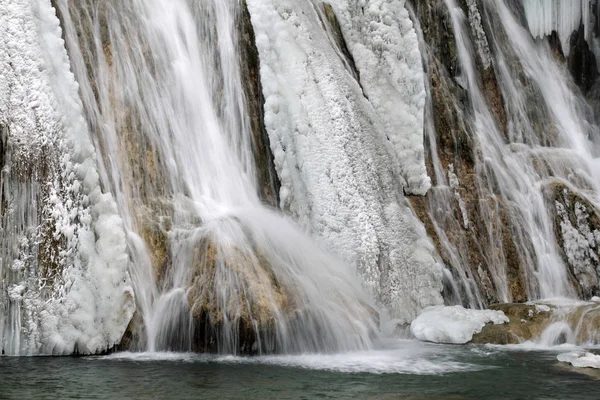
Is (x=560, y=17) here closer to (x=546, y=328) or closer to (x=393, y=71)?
(x=393, y=71)

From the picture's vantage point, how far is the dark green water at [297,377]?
678 centimetres

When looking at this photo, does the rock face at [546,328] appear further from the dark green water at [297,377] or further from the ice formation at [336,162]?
the dark green water at [297,377]

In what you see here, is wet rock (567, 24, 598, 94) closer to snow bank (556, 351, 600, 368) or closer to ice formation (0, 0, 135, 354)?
snow bank (556, 351, 600, 368)

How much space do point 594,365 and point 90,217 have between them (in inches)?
232

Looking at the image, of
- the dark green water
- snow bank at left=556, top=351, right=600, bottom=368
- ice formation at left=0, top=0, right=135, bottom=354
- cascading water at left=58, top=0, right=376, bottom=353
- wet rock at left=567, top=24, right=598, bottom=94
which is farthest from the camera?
wet rock at left=567, top=24, right=598, bottom=94

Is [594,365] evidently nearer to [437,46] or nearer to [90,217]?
[90,217]

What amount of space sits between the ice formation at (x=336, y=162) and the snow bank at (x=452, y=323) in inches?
15.3

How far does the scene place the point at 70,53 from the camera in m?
10.3

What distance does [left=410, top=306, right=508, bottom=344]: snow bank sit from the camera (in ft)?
34.3

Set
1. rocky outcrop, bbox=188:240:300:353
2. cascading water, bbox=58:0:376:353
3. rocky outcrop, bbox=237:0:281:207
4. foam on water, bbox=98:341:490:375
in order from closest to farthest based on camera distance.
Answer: foam on water, bbox=98:341:490:375 → rocky outcrop, bbox=188:240:300:353 → cascading water, bbox=58:0:376:353 → rocky outcrop, bbox=237:0:281:207

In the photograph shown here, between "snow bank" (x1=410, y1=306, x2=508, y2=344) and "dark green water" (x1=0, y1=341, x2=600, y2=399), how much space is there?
1.21 metres

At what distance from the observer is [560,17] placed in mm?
17891

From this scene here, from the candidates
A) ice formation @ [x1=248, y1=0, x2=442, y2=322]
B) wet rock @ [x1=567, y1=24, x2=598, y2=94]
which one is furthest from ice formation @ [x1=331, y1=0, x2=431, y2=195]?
wet rock @ [x1=567, y1=24, x2=598, y2=94]

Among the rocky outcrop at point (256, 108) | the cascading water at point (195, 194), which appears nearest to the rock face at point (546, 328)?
the cascading water at point (195, 194)
